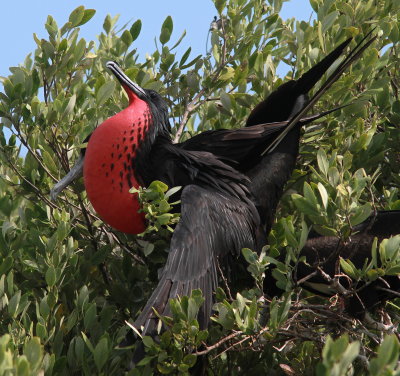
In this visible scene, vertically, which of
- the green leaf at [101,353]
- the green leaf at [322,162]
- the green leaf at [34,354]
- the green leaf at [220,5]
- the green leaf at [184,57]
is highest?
the green leaf at [220,5]

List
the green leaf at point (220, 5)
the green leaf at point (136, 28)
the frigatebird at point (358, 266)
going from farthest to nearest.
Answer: the green leaf at point (136, 28) < the green leaf at point (220, 5) < the frigatebird at point (358, 266)

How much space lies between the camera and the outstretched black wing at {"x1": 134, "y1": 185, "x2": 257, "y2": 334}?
4.43 meters

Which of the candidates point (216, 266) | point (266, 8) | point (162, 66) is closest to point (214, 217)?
point (216, 266)

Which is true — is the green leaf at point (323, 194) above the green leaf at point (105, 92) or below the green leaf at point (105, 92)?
below

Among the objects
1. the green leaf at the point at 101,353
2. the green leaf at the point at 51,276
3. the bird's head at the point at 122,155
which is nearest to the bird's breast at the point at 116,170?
the bird's head at the point at 122,155

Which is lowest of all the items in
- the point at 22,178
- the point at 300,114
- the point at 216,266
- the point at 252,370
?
the point at 252,370

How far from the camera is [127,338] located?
14.4 ft

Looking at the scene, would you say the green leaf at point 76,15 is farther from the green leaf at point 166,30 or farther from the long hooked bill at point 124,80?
the green leaf at point 166,30

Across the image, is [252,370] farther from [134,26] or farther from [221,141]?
[134,26]

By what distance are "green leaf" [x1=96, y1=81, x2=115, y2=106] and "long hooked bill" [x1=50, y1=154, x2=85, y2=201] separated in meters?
0.33

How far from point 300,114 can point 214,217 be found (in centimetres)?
72

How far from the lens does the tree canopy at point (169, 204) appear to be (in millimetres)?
4211

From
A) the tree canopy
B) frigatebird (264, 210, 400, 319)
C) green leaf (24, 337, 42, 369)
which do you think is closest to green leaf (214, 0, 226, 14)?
the tree canopy

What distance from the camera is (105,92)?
17.3 ft
